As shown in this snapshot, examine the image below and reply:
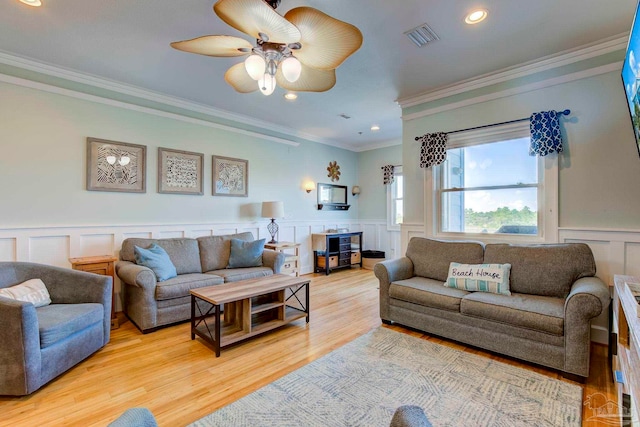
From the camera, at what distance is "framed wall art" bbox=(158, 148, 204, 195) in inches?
154

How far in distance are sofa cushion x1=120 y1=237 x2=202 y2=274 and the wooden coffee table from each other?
59cm

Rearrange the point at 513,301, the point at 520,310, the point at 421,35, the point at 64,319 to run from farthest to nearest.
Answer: the point at 421,35 < the point at 513,301 < the point at 520,310 < the point at 64,319

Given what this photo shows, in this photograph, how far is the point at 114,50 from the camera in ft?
9.26

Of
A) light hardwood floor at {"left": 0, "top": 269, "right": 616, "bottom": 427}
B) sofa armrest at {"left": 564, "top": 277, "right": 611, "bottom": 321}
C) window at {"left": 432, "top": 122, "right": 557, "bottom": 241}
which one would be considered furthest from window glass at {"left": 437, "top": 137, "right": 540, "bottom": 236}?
light hardwood floor at {"left": 0, "top": 269, "right": 616, "bottom": 427}

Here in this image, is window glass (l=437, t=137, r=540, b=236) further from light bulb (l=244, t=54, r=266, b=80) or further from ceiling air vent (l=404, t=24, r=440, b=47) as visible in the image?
light bulb (l=244, t=54, r=266, b=80)

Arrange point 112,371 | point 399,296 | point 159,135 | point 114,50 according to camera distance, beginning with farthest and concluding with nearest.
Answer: point 159,135, point 399,296, point 114,50, point 112,371

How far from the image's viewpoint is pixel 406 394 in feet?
6.48

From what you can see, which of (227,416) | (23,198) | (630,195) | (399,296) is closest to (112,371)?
(227,416)

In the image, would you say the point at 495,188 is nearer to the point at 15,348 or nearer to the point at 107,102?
the point at 15,348

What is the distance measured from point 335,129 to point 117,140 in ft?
11.1

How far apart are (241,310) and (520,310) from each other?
2374 mm

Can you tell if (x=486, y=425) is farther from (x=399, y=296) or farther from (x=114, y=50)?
(x=114, y=50)

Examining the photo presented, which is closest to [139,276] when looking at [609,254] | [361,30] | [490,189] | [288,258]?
[288,258]

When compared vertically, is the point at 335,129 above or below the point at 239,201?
above
